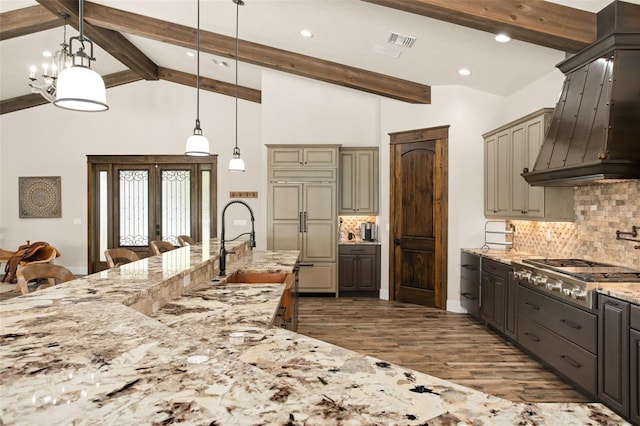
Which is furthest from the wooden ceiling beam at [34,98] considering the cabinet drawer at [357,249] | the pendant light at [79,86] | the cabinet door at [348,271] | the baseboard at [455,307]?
the baseboard at [455,307]

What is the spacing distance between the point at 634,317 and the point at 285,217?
4858 mm

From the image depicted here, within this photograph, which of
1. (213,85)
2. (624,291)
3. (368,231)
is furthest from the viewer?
(213,85)

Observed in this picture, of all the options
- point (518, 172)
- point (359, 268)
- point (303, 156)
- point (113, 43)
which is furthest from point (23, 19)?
point (518, 172)

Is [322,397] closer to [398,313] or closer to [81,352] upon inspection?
[81,352]

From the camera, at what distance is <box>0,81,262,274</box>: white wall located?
321 inches

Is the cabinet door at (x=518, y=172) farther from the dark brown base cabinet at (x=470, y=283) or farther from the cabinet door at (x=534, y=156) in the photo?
the dark brown base cabinet at (x=470, y=283)

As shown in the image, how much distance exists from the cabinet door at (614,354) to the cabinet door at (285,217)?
4.47 meters

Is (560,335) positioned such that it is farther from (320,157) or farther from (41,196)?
(41,196)

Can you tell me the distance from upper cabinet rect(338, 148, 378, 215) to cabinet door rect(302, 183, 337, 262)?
42 cm

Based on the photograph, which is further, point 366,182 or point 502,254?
point 366,182

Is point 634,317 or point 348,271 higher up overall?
point 634,317

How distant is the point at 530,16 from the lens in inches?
131

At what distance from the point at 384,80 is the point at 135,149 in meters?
5.35

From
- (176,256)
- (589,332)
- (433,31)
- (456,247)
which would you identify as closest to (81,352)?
(176,256)
